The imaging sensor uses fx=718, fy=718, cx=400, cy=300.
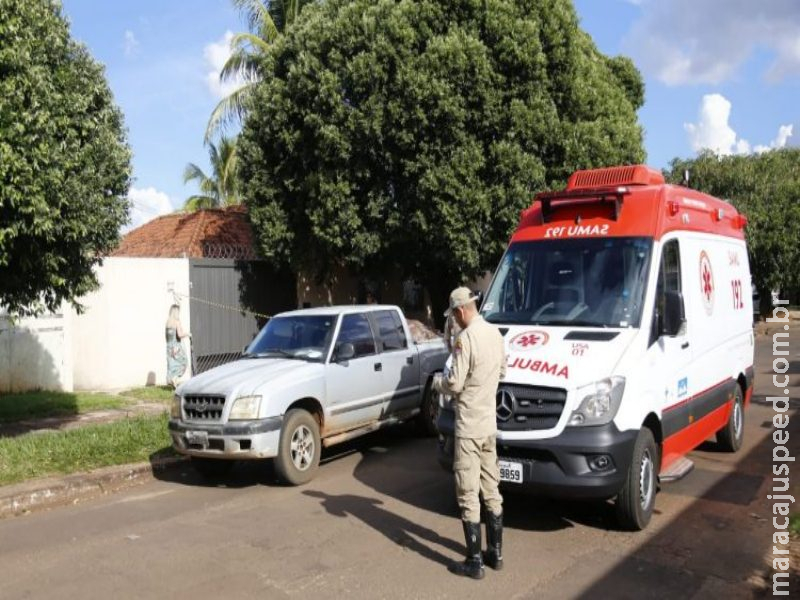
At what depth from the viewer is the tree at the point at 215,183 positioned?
30641 mm

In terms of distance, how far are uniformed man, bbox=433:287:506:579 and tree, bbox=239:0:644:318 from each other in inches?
329

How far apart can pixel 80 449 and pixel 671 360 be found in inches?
253

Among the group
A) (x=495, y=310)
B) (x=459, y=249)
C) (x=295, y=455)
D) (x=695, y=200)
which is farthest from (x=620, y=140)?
(x=295, y=455)

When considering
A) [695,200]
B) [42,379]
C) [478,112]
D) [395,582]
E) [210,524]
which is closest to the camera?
[395,582]

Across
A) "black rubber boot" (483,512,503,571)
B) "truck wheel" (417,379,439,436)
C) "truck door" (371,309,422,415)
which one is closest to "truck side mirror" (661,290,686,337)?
"black rubber boot" (483,512,503,571)

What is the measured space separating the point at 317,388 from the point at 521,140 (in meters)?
7.67

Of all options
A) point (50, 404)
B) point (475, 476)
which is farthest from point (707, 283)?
point (50, 404)

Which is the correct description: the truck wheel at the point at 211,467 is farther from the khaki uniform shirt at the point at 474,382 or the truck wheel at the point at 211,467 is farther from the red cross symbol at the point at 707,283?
the red cross symbol at the point at 707,283

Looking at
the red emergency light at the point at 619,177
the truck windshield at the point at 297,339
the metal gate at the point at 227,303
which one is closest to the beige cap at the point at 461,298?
the red emergency light at the point at 619,177

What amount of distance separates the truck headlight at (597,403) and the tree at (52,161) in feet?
17.1

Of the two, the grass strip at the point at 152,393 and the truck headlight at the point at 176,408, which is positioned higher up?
the truck headlight at the point at 176,408

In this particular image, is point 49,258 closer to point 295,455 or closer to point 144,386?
point 295,455

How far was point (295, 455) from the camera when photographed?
7328mm

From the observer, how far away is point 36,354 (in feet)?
40.3
